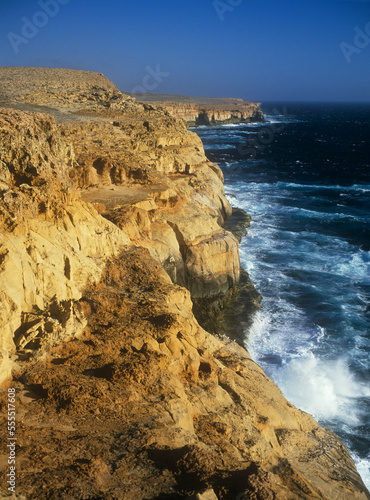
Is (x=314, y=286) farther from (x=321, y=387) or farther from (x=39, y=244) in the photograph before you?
(x=39, y=244)

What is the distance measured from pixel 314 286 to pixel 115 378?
22063 millimetres

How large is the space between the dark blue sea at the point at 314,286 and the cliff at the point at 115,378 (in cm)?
535

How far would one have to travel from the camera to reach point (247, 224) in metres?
39.3

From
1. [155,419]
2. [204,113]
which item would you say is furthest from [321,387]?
[204,113]

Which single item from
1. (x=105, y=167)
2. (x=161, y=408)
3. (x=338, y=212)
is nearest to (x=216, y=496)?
(x=161, y=408)

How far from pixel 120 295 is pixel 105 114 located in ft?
101

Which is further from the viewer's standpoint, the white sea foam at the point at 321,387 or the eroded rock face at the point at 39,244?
the white sea foam at the point at 321,387

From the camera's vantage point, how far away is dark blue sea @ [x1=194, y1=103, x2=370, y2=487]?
1959 centimetres

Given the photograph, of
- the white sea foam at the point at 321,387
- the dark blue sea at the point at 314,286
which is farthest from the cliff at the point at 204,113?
the white sea foam at the point at 321,387

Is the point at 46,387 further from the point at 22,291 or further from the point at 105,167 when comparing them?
the point at 105,167

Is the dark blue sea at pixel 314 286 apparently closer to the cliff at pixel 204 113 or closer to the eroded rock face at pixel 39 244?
the eroded rock face at pixel 39 244

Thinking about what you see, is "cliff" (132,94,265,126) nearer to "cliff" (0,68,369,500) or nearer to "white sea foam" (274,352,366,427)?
"white sea foam" (274,352,366,427)

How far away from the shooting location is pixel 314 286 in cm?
2948

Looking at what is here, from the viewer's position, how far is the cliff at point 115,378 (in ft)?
25.9
